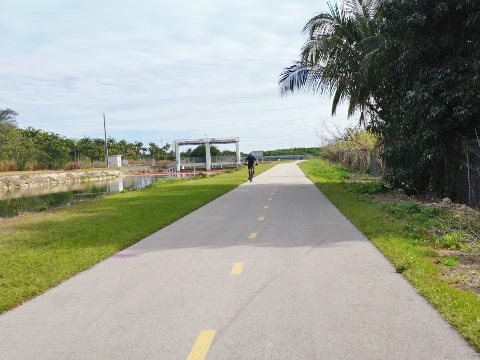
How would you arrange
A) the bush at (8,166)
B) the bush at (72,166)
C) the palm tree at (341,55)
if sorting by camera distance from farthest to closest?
the bush at (72,166), the bush at (8,166), the palm tree at (341,55)

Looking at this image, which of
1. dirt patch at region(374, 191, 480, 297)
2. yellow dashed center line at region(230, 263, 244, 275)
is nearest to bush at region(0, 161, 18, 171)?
dirt patch at region(374, 191, 480, 297)

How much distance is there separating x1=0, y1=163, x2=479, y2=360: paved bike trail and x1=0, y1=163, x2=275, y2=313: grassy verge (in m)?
0.39

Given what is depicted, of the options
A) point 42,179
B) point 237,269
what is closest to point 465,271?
point 237,269

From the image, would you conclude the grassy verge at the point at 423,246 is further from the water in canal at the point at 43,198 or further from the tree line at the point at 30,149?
the tree line at the point at 30,149

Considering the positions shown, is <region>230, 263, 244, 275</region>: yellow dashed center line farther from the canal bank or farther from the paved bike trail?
the canal bank

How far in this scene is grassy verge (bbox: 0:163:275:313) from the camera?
688cm

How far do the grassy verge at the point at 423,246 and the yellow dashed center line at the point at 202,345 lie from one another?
2356 mm

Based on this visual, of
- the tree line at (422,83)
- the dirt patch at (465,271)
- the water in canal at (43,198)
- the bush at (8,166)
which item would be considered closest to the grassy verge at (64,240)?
the dirt patch at (465,271)

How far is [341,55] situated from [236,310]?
17582mm

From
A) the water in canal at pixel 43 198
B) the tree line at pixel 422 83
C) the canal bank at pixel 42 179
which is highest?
the tree line at pixel 422 83

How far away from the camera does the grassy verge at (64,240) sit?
6.88 metres

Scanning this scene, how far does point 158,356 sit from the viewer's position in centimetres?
414

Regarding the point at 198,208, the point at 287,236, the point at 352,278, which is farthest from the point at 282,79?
the point at 352,278

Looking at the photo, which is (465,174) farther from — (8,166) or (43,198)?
(8,166)
